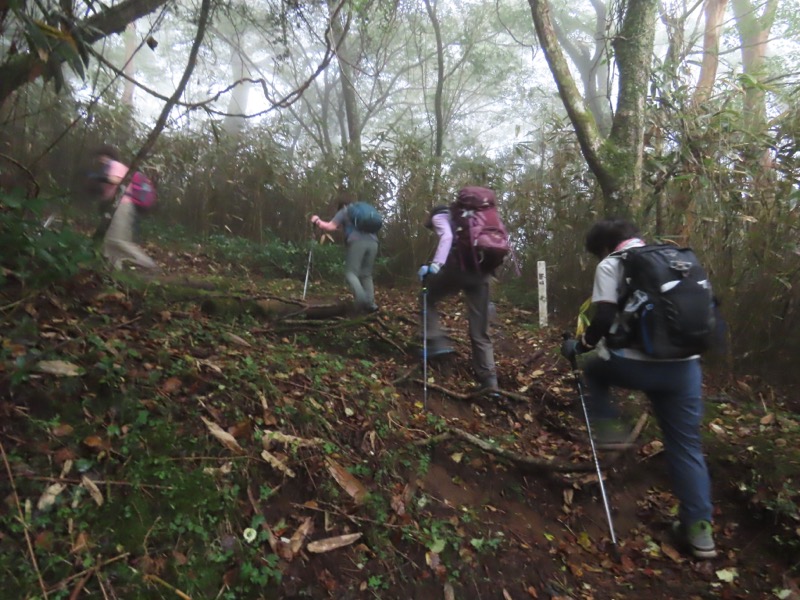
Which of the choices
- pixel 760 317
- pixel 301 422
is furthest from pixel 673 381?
pixel 760 317

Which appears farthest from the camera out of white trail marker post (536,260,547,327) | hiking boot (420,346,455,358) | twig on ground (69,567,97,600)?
white trail marker post (536,260,547,327)

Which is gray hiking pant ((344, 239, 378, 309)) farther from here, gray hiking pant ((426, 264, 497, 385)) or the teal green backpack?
gray hiking pant ((426, 264, 497, 385))

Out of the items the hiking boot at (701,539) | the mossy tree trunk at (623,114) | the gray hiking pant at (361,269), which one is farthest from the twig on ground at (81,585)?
the mossy tree trunk at (623,114)

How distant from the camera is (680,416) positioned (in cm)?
348

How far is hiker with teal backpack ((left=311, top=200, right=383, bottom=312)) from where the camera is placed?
21.2 ft

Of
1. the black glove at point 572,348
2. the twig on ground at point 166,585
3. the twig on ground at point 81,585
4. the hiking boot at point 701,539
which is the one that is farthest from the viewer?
the black glove at point 572,348

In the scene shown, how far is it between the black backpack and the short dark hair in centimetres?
33

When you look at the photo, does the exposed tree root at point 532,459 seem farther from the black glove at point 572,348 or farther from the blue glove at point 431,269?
the blue glove at point 431,269

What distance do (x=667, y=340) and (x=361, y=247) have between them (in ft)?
13.0

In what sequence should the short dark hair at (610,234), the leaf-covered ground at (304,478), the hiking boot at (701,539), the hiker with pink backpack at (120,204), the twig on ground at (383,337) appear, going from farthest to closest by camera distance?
the twig on ground at (383,337), the hiker with pink backpack at (120,204), the short dark hair at (610,234), the hiking boot at (701,539), the leaf-covered ground at (304,478)

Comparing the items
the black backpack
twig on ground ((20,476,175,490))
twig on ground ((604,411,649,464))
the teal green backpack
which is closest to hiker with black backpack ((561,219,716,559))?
the black backpack

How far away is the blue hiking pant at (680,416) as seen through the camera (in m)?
3.40

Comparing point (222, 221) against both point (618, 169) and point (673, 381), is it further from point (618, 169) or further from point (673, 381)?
point (673, 381)

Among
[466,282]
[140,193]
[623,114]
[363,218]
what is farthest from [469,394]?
[140,193]
